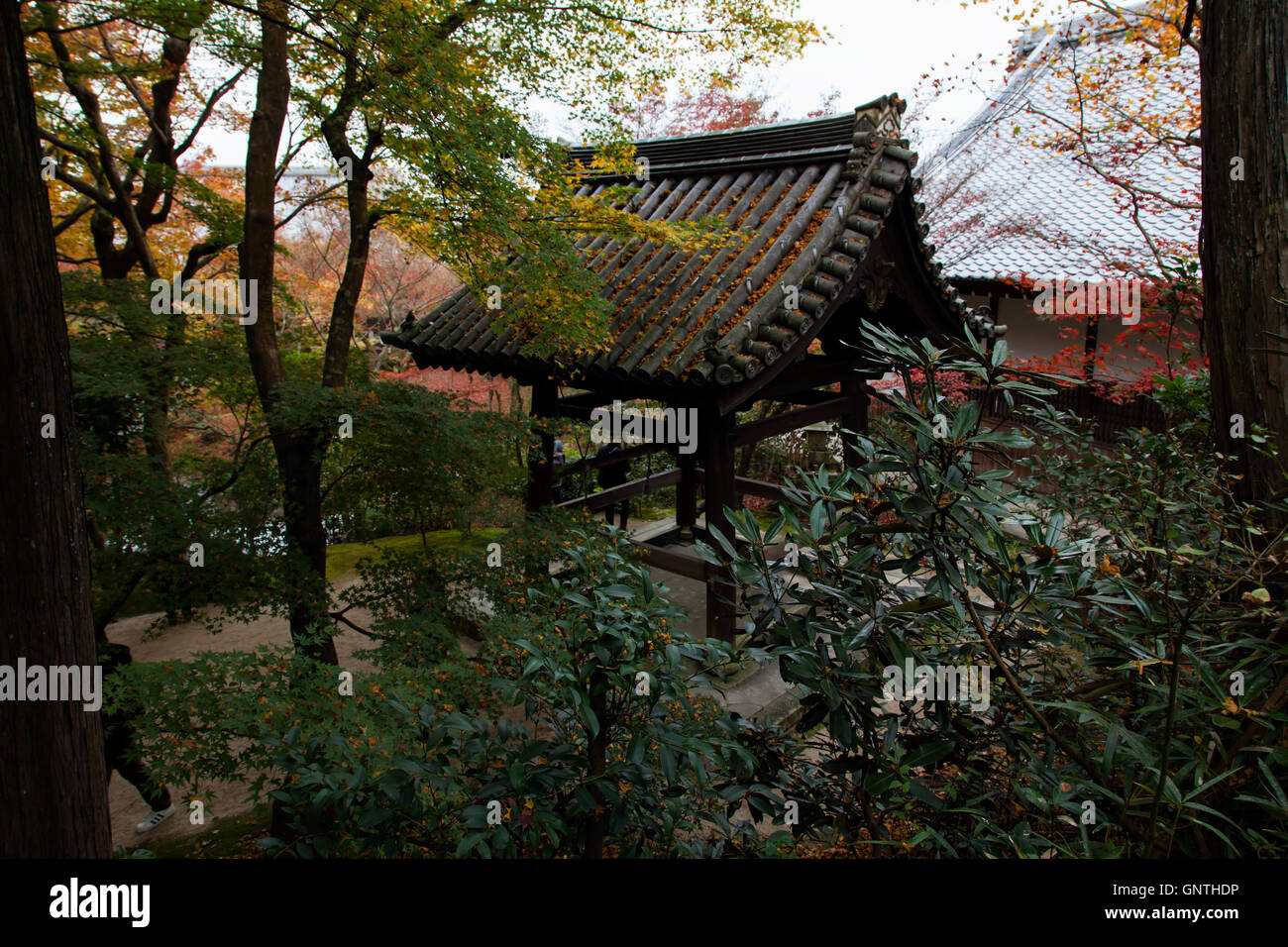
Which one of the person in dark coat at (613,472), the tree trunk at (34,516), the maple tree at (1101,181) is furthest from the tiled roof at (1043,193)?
the tree trunk at (34,516)

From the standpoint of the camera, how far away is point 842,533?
2090 mm

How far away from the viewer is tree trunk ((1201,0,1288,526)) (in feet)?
7.86

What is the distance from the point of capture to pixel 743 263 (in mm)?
5344

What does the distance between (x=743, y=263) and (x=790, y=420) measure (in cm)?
166

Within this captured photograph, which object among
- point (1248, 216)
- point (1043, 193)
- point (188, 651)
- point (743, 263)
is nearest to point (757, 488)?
point (743, 263)

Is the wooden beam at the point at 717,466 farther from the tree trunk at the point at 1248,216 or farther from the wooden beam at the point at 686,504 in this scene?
the wooden beam at the point at 686,504

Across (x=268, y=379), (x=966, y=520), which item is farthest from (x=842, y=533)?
(x=268, y=379)

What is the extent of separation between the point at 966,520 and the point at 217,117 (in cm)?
938

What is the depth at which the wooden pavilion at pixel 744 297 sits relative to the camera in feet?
16.0

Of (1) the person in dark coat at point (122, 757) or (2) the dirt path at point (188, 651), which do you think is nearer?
(1) the person in dark coat at point (122, 757)

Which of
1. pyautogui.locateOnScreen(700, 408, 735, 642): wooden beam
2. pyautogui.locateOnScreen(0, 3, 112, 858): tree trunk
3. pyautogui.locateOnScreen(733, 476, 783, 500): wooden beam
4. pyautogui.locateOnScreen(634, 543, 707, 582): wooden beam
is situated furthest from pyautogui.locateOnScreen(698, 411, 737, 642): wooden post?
pyautogui.locateOnScreen(0, 3, 112, 858): tree trunk

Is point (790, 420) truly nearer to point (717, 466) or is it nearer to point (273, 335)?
point (717, 466)

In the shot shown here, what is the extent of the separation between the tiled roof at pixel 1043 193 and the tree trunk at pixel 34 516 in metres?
9.09
